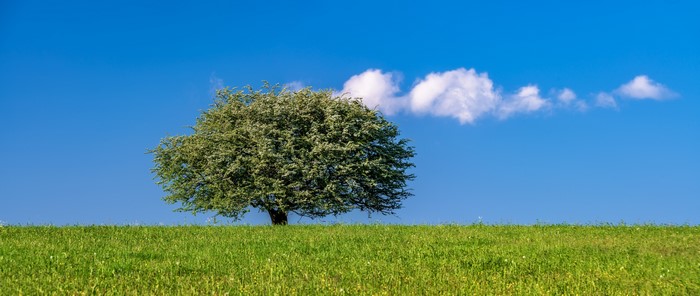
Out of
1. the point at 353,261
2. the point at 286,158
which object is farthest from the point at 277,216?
the point at 353,261

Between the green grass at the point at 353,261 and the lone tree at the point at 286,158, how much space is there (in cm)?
990

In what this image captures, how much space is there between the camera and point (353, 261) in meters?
17.0

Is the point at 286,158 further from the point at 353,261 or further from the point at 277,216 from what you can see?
the point at 353,261

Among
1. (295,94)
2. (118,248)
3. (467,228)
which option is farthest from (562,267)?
(295,94)

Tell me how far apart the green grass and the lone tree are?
390 inches

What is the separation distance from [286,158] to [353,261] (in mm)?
18674

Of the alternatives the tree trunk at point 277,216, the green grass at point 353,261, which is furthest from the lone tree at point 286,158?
the green grass at point 353,261

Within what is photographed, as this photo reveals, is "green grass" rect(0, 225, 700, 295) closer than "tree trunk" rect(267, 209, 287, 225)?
Yes

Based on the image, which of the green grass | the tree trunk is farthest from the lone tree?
the green grass

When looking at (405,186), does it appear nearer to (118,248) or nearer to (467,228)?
(467,228)

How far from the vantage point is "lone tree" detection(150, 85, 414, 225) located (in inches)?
1372

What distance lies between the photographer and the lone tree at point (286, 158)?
34.8m

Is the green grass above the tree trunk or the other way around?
the other way around

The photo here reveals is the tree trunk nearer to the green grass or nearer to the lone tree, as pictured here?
the lone tree
